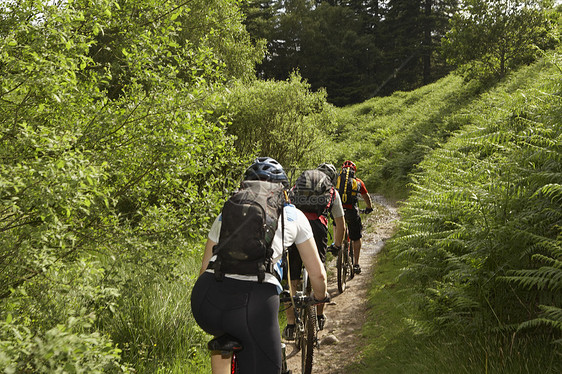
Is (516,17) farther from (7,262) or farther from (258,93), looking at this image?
(7,262)

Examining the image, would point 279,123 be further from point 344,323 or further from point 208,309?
point 208,309

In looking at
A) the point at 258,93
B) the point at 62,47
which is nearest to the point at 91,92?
the point at 62,47

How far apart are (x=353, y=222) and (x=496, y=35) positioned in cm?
1875

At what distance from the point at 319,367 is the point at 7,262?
4.28 m

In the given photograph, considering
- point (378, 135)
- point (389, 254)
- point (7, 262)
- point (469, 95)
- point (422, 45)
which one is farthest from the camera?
point (422, 45)

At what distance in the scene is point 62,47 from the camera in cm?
463

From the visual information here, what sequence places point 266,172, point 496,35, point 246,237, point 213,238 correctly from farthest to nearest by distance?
1. point 496,35
2. point 266,172
3. point 213,238
4. point 246,237

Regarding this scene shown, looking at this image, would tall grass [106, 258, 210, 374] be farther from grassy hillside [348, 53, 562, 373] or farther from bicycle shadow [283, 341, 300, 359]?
grassy hillside [348, 53, 562, 373]

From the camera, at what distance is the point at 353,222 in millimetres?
9602

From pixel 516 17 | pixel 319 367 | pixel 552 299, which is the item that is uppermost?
pixel 516 17

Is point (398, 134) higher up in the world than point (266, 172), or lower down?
lower down

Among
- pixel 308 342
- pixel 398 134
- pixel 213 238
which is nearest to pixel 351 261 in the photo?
pixel 308 342

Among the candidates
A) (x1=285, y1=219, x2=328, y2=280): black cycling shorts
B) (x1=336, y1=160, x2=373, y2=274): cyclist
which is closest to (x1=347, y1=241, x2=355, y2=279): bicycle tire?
(x1=336, y1=160, x2=373, y2=274): cyclist

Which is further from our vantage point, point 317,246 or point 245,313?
point 317,246
